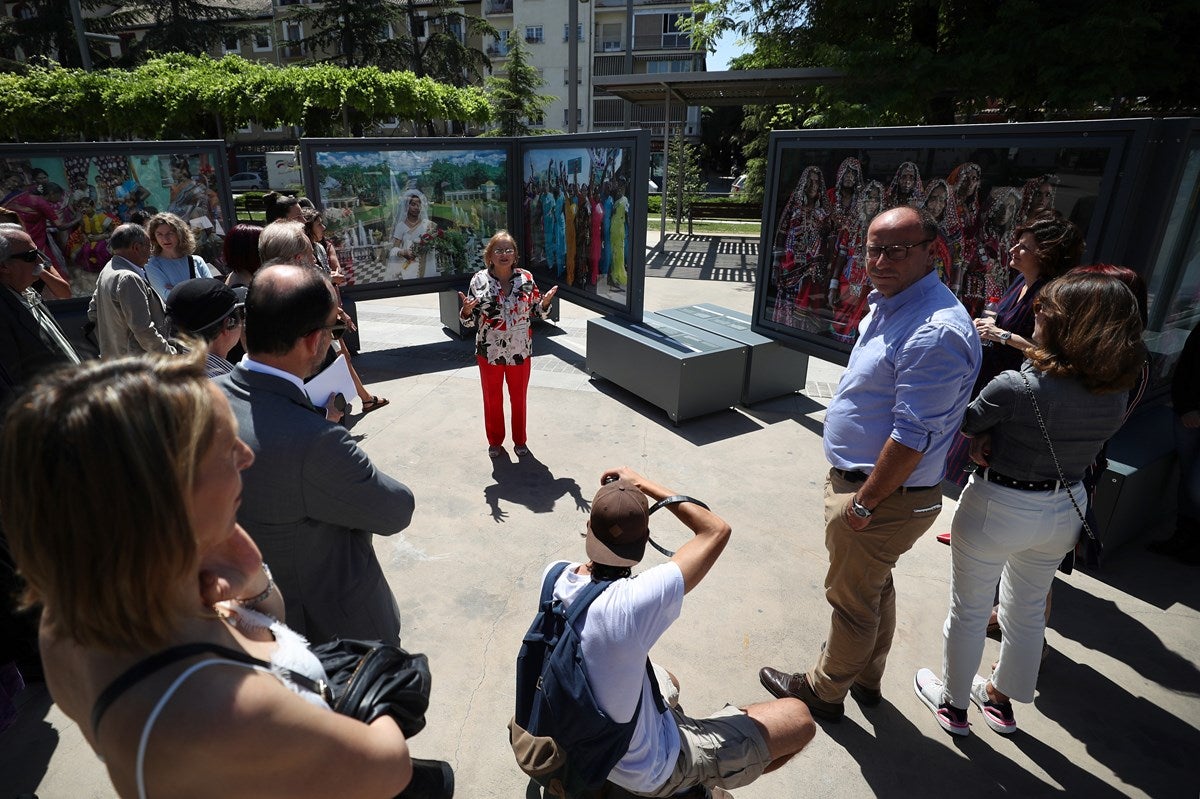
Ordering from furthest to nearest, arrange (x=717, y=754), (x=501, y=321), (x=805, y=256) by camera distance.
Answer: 1. (x=805, y=256)
2. (x=501, y=321)
3. (x=717, y=754)

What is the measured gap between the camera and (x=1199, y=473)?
13.2 ft

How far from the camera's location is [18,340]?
3408 millimetres

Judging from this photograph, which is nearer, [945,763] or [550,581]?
[550,581]

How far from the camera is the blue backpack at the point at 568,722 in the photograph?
5.60ft

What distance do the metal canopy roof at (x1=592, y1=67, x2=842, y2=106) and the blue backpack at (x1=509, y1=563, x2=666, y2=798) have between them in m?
11.8

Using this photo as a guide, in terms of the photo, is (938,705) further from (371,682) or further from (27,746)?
(27,746)

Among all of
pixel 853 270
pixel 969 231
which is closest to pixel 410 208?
pixel 853 270

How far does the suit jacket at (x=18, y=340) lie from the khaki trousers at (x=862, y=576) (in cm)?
395

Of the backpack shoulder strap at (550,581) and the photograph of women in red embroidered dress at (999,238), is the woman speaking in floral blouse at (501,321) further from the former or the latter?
the backpack shoulder strap at (550,581)

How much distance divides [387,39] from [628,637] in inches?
1530

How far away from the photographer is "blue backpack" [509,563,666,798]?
1708 mm

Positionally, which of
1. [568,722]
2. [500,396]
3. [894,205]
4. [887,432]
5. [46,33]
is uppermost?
[46,33]

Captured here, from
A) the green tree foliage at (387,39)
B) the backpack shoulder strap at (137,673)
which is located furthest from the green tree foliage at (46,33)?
the backpack shoulder strap at (137,673)

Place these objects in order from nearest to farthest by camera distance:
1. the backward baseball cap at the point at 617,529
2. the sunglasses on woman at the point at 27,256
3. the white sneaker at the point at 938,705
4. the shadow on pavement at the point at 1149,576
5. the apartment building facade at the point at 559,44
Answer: the backward baseball cap at the point at 617,529 < the white sneaker at the point at 938,705 < the sunglasses on woman at the point at 27,256 < the shadow on pavement at the point at 1149,576 < the apartment building facade at the point at 559,44
